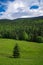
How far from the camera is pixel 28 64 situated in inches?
1299

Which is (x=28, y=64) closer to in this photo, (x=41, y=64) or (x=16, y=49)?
(x=41, y=64)

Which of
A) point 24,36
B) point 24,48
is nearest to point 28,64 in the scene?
point 24,48

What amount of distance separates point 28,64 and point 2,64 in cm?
429

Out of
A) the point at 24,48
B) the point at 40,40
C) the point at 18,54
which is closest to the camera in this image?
the point at 18,54

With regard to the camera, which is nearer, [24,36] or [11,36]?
[24,36]

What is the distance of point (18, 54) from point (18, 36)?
304ft

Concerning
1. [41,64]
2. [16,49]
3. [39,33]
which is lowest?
[39,33]

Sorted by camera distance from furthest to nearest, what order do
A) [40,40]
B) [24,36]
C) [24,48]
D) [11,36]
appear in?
[11,36] < [24,36] < [40,40] < [24,48]

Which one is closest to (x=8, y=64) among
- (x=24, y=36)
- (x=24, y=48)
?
(x=24, y=48)

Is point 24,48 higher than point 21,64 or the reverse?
the reverse

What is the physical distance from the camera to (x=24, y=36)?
490 feet

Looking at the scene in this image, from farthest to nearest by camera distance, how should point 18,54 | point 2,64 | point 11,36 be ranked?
1. point 11,36
2. point 18,54
3. point 2,64

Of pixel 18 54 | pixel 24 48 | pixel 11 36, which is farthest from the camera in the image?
pixel 11 36

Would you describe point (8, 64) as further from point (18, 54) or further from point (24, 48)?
point (24, 48)
